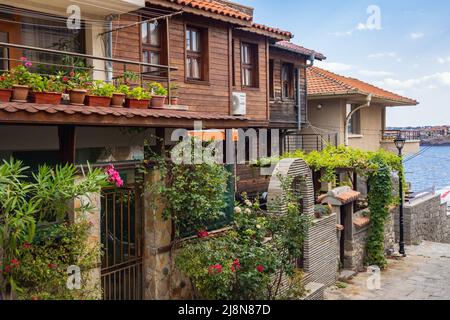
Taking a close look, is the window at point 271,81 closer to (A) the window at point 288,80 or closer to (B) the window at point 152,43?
(A) the window at point 288,80

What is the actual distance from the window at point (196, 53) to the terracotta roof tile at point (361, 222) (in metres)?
6.69

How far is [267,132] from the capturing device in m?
19.2

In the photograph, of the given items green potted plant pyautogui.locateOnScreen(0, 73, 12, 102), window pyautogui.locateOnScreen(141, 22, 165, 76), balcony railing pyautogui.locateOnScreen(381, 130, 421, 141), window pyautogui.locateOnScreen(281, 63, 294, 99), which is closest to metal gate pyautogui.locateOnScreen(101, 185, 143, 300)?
green potted plant pyautogui.locateOnScreen(0, 73, 12, 102)

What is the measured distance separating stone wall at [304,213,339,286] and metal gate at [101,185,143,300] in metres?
4.60

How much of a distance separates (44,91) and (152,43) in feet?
18.5

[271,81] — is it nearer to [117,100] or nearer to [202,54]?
[202,54]

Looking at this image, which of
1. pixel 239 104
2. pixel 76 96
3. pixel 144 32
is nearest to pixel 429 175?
pixel 239 104

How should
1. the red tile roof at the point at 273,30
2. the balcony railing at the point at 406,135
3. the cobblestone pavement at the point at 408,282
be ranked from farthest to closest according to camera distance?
1. the balcony railing at the point at 406,135
2. the red tile roof at the point at 273,30
3. the cobblestone pavement at the point at 408,282

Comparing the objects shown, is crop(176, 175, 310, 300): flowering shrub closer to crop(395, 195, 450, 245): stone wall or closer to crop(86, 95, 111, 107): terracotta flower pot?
crop(86, 95, 111, 107): terracotta flower pot

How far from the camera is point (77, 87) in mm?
8102

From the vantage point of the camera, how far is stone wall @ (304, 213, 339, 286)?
11.2m

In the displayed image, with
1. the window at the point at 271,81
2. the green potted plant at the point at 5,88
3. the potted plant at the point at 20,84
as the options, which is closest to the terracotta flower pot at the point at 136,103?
the potted plant at the point at 20,84

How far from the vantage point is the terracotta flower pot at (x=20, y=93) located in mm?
7129
